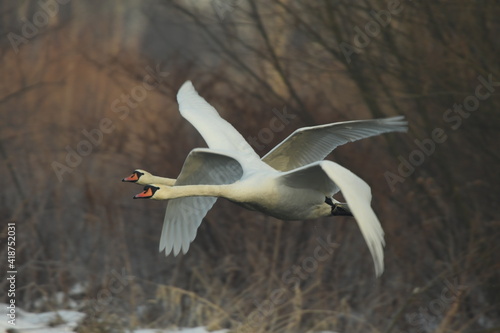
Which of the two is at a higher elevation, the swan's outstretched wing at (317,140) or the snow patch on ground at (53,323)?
the swan's outstretched wing at (317,140)

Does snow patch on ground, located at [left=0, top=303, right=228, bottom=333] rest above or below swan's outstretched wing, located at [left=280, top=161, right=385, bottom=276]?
below

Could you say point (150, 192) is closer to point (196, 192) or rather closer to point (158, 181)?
point (196, 192)

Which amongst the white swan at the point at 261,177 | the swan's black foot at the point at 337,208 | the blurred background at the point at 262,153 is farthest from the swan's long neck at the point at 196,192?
the blurred background at the point at 262,153

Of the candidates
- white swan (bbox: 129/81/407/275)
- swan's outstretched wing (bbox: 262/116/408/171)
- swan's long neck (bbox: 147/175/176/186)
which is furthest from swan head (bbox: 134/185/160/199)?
swan's outstretched wing (bbox: 262/116/408/171)

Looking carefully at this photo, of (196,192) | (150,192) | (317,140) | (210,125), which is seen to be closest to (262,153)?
(210,125)

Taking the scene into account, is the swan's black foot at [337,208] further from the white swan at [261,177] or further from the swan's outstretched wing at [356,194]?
the swan's outstretched wing at [356,194]

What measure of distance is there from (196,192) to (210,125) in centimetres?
121

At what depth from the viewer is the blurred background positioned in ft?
30.4

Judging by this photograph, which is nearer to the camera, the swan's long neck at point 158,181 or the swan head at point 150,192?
the swan head at point 150,192

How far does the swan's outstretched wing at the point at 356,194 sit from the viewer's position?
6109 mm

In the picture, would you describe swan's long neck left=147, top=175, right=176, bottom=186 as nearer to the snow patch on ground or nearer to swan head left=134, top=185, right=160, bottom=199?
swan head left=134, top=185, right=160, bottom=199

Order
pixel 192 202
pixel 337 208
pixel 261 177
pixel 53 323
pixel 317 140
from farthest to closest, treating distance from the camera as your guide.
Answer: pixel 192 202 → pixel 53 323 → pixel 317 140 → pixel 337 208 → pixel 261 177

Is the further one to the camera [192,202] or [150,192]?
[192,202]

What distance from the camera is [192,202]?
8.84 metres
